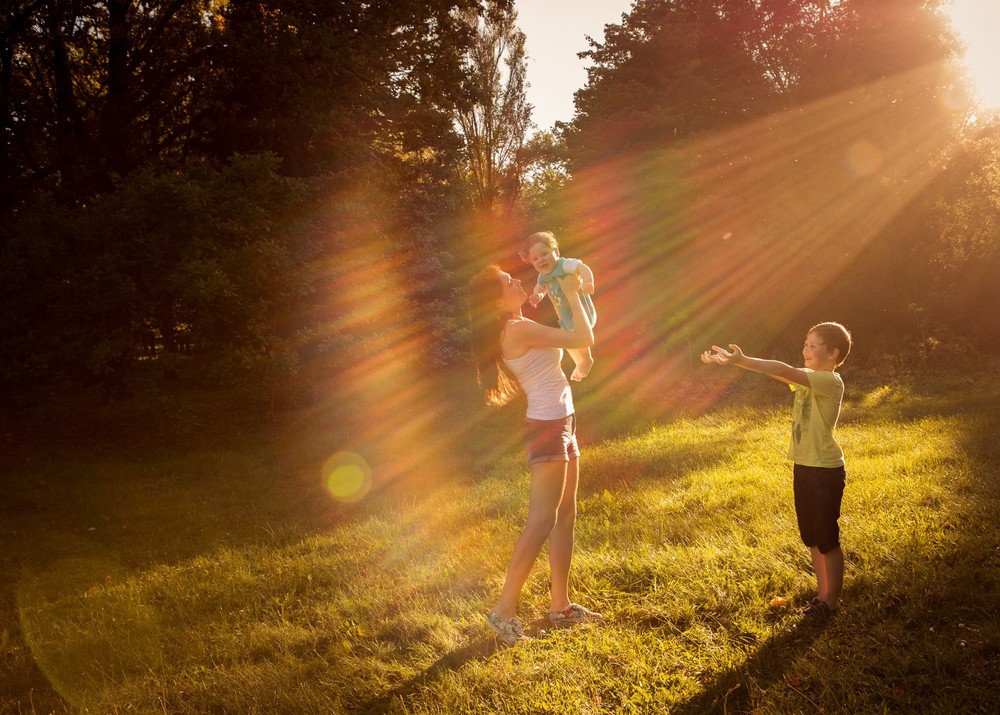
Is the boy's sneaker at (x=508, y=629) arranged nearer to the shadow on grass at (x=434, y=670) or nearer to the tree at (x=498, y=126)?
the shadow on grass at (x=434, y=670)

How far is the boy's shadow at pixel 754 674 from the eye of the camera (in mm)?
3473

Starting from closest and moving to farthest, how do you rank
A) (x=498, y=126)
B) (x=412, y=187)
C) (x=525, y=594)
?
(x=525, y=594) < (x=412, y=187) < (x=498, y=126)

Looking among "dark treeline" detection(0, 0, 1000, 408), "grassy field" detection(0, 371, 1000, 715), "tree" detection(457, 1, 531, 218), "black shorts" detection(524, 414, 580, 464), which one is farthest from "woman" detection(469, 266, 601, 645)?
"tree" detection(457, 1, 531, 218)

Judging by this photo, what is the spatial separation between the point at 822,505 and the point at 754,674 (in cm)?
111

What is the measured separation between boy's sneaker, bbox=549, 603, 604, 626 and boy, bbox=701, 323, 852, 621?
4.50 feet

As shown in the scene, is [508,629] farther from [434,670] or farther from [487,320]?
[487,320]

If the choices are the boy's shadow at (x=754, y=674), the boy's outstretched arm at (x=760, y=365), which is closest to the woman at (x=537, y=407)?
the boy's outstretched arm at (x=760, y=365)

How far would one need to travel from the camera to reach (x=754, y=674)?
371 centimetres

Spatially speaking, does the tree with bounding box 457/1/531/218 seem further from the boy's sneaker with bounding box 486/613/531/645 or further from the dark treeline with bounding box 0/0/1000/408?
the boy's sneaker with bounding box 486/613/531/645

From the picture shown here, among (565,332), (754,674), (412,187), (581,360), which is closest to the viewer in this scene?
(754,674)

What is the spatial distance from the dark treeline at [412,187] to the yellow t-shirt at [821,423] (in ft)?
30.8

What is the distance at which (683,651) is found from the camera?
400 cm

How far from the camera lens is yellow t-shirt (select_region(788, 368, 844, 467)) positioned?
4047 millimetres

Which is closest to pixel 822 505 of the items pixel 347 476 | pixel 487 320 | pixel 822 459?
pixel 822 459
